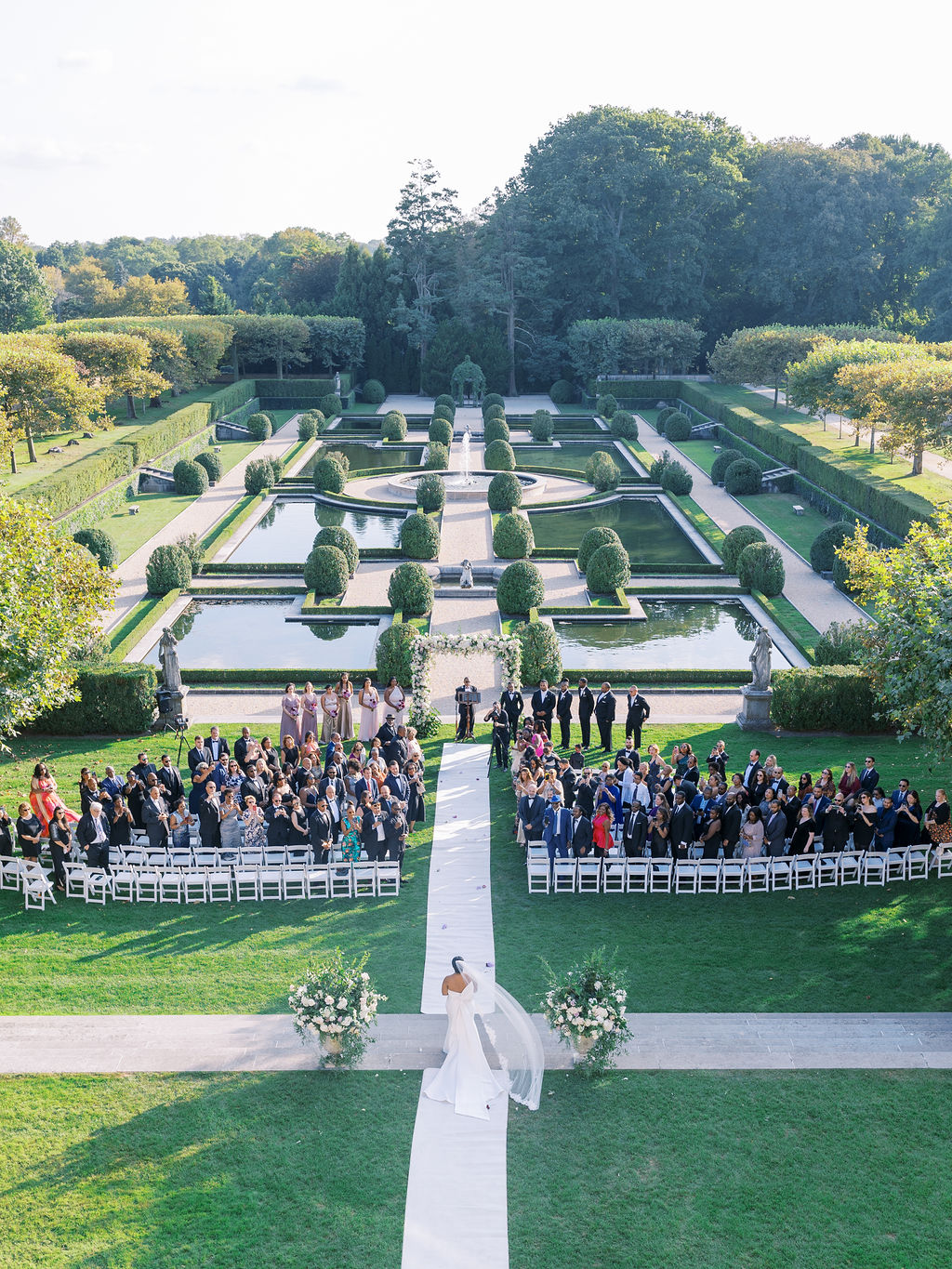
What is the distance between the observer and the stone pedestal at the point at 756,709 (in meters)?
19.8

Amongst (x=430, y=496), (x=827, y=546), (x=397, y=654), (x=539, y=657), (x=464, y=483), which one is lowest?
(x=539, y=657)

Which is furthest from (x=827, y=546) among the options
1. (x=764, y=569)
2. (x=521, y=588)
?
(x=521, y=588)

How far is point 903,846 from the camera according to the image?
47.3 feet

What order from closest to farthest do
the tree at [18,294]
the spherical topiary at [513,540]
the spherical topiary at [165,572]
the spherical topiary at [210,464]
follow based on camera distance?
the spherical topiary at [165,572]
the spherical topiary at [513,540]
the spherical topiary at [210,464]
the tree at [18,294]

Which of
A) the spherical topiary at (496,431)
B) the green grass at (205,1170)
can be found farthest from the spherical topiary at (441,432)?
the green grass at (205,1170)

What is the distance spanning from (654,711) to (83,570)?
10.5 meters

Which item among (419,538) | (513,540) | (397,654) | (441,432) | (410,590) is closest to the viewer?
(397,654)

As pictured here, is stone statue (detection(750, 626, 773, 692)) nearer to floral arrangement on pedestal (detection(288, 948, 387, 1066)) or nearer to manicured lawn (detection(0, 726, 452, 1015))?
manicured lawn (detection(0, 726, 452, 1015))

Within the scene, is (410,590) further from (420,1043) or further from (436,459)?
(436,459)

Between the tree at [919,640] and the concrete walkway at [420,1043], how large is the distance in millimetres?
3571

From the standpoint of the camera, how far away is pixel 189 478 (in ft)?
138

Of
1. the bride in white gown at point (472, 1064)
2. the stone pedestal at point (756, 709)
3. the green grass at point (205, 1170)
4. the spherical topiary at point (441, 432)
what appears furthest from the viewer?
the spherical topiary at point (441, 432)

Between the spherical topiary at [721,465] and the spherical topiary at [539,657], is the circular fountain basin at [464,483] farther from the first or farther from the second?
the spherical topiary at [539,657]

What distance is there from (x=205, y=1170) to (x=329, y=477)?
34.2m
